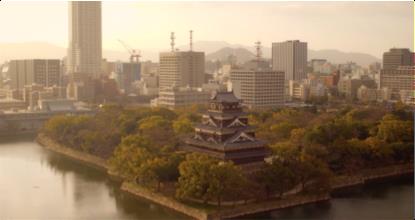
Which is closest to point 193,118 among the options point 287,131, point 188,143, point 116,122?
point 116,122

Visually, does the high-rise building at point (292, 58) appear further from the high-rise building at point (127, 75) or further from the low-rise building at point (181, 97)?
the low-rise building at point (181, 97)

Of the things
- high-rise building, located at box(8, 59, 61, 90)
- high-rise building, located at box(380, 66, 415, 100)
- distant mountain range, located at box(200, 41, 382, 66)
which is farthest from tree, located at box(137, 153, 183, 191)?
distant mountain range, located at box(200, 41, 382, 66)

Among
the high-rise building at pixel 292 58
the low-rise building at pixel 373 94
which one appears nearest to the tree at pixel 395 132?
the low-rise building at pixel 373 94

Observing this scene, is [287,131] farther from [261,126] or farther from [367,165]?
[367,165]

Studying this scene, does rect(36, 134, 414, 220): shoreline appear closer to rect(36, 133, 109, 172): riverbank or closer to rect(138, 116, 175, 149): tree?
rect(36, 133, 109, 172): riverbank

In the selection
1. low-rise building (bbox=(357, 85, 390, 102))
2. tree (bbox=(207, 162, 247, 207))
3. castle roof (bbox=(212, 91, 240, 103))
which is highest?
castle roof (bbox=(212, 91, 240, 103))
